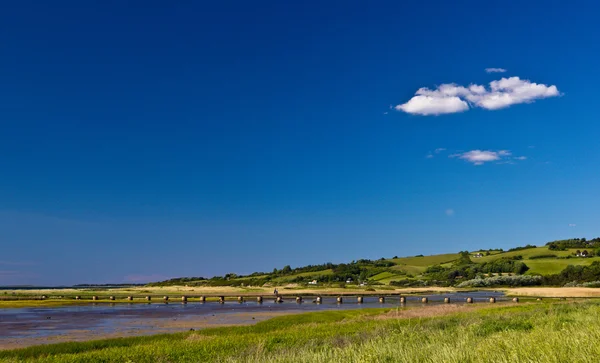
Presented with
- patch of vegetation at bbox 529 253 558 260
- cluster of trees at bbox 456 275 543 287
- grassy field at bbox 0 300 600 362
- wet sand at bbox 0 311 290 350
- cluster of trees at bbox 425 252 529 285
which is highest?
grassy field at bbox 0 300 600 362

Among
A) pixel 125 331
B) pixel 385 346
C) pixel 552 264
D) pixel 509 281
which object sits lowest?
pixel 509 281

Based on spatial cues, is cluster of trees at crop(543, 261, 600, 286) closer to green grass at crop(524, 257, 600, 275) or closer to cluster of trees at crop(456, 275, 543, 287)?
cluster of trees at crop(456, 275, 543, 287)

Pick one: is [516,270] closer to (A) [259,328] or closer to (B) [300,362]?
(A) [259,328]

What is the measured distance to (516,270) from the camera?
5778 inches

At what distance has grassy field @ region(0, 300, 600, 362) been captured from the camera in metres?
8.52

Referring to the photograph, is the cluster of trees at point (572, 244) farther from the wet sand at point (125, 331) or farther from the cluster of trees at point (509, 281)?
the wet sand at point (125, 331)

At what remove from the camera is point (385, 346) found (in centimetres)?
1188

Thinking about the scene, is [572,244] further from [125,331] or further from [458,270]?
[125,331]

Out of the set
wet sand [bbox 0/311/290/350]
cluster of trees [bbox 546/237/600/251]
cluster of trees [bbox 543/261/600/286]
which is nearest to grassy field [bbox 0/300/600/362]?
wet sand [bbox 0/311/290/350]

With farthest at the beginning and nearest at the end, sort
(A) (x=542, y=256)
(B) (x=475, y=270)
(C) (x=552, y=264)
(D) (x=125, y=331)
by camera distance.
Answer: (A) (x=542, y=256), (B) (x=475, y=270), (C) (x=552, y=264), (D) (x=125, y=331)

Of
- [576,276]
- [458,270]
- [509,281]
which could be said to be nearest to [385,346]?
[576,276]

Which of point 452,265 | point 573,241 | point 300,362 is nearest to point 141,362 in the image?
point 300,362

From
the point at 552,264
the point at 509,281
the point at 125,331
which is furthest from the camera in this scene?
the point at 552,264

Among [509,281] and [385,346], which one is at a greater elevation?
[385,346]
